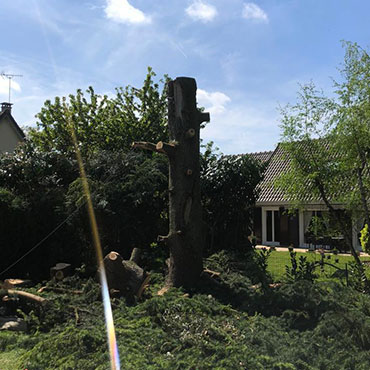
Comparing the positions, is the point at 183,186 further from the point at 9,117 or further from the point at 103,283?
the point at 9,117

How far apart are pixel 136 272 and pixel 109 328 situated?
2.13m

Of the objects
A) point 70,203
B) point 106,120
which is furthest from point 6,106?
point 70,203

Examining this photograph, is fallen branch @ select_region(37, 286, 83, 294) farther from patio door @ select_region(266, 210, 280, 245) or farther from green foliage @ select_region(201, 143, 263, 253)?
patio door @ select_region(266, 210, 280, 245)

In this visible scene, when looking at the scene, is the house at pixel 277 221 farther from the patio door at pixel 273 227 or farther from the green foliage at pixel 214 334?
the green foliage at pixel 214 334

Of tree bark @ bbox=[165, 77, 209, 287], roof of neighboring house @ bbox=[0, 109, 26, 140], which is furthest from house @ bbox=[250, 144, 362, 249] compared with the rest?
roof of neighboring house @ bbox=[0, 109, 26, 140]

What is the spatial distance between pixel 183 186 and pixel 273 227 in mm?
16830

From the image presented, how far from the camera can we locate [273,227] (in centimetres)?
2322

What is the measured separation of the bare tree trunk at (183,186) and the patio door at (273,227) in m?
16.4

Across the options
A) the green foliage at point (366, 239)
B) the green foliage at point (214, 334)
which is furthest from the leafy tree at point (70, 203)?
the green foliage at point (366, 239)

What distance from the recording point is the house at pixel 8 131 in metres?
29.0

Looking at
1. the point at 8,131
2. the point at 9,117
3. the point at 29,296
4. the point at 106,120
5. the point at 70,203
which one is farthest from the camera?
the point at 8,131

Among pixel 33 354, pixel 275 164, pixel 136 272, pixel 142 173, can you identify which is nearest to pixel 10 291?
pixel 136 272

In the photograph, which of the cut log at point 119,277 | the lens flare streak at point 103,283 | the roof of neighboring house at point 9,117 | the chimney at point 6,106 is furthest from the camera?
the chimney at point 6,106

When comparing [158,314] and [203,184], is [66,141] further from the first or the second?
[158,314]
